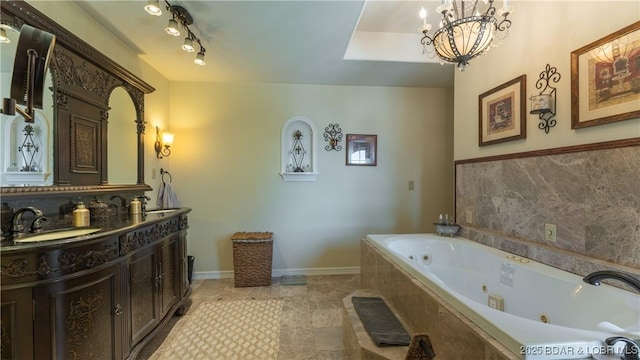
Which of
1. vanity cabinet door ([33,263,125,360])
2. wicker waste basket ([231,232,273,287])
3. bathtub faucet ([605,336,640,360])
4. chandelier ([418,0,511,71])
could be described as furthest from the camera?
wicker waste basket ([231,232,273,287])

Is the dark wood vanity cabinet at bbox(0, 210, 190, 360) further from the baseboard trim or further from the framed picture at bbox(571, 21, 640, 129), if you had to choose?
the framed picture at bbox(571, 21, 640, 129)

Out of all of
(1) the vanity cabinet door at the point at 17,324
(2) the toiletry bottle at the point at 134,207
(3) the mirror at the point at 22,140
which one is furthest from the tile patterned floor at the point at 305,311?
(3) the mirror at the point at 22,140

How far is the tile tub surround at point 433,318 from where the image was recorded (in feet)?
3.28

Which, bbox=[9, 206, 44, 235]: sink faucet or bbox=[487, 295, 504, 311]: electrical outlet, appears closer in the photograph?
bbox=[9, 206, 44, 235]: sink faucet

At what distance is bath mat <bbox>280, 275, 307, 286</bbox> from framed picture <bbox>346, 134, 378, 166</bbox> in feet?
5.21

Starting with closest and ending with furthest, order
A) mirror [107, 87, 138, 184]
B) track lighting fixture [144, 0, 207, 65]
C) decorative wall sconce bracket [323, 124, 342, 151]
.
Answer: track lighting fixture [144, 0, 207, 65]
mirror [107, 87, 138, 184]
decorative wall sconce bracket [323, 124, 342, 151]

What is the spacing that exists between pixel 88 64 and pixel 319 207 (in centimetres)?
256

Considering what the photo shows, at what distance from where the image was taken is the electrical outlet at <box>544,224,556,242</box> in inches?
65.9

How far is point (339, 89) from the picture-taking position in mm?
3389

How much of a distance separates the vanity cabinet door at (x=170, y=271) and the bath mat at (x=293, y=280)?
3.90ft

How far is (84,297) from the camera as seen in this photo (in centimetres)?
127

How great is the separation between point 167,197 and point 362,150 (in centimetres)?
242

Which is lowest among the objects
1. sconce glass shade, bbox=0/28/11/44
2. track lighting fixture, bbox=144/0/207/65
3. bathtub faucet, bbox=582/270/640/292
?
bathtub faucet, bbox=582/270/640/292

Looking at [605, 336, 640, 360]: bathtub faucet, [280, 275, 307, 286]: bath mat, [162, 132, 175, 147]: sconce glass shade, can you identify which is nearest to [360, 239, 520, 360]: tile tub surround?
[605, 336, 640, 360]: bathtub faucet
